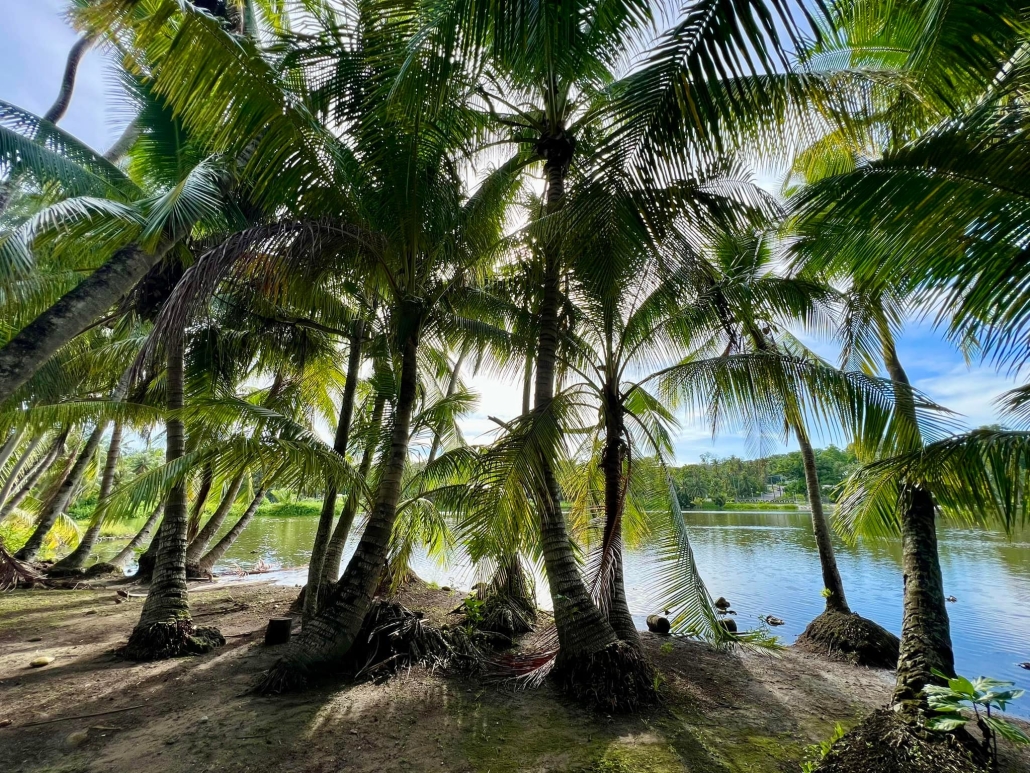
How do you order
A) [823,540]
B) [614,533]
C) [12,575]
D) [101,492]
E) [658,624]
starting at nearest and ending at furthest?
[614,533] < [658,624] < [823,540] < [12,575] < [101,492]

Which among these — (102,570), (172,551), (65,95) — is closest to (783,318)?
(172,551)

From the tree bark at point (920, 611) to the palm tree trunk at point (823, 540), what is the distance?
2.37 meters

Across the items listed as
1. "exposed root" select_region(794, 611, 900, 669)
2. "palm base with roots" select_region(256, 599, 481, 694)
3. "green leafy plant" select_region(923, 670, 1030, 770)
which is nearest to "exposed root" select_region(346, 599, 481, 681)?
"palm base with roots" select_region(256, 599, 481, 694)

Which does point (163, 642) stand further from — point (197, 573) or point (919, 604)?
point (919, 604)

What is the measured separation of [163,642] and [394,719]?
3247 mm

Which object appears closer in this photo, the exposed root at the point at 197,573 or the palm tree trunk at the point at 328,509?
the palm tree trunk at the point at 328,509

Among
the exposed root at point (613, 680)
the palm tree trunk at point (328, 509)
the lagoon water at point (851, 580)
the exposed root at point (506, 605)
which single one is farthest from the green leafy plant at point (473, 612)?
the palm tree trunk at point (328, 509)

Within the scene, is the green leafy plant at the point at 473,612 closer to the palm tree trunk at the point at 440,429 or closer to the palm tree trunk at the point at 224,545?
the palm tree trunk at the point at 440,429

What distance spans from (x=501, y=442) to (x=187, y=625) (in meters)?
4.51

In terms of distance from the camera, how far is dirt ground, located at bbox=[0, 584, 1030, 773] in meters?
3.42

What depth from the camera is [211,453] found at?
179 inches

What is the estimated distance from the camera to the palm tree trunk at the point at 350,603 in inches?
181

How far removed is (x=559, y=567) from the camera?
4.80m

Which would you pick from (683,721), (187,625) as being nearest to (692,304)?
(683,721)
